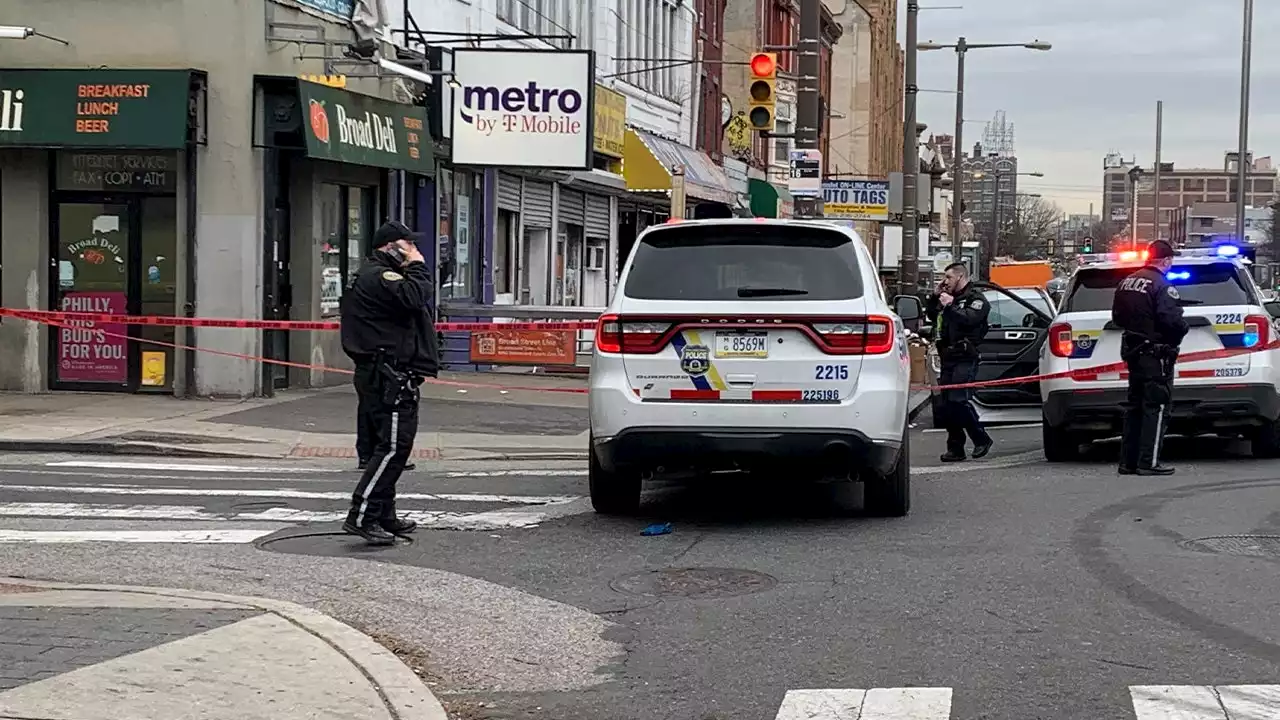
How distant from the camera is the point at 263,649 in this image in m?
6.46

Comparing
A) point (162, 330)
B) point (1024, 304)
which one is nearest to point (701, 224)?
point (1024, 304)

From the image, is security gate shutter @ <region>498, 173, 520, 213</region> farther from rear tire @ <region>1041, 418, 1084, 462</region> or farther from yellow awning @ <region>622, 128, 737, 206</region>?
rear tire @ <region>1041, 418, 1084, 462</region>

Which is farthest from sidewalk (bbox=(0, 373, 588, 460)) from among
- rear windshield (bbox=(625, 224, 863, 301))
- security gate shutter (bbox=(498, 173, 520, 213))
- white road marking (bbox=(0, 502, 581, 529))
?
security gate shutter (bbox=(498, 173, 520, 213))

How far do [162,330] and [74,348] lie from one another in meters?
1.10

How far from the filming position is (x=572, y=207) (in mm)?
30203

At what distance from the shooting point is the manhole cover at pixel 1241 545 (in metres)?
8.84

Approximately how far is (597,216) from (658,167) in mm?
2358

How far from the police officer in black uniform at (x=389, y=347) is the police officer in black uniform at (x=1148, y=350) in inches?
229

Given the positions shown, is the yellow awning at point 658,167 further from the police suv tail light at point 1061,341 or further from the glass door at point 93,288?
the police suv tail light at point 1061,341

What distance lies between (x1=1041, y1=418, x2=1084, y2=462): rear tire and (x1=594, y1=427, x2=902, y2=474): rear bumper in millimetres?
4654

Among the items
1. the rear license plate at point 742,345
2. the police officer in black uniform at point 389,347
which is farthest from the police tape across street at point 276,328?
the police officer in black uniform at point 389,347

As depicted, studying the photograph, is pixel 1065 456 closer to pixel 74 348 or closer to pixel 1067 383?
pixel 1067 383

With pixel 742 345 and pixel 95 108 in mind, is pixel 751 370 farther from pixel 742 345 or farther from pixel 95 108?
pixel 95 108

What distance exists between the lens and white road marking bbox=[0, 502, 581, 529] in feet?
33.4
